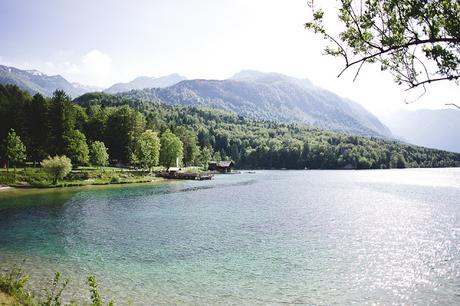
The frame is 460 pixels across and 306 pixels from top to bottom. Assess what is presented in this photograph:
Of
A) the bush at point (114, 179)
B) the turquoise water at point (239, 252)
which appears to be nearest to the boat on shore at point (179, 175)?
the bush at point (114, 179)

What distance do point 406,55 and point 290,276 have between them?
60.5 feet

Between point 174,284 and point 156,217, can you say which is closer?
point 174,284

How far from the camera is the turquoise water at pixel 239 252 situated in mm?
21891

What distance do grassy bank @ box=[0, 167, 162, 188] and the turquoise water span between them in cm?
2643

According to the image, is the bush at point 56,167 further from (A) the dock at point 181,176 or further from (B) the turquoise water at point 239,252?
(A) the dock at point 181,176

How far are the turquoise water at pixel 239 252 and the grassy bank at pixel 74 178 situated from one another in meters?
26.4

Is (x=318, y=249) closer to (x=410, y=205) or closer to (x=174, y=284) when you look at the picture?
(x=174, y=284)

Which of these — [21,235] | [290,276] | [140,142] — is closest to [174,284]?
[290,276]

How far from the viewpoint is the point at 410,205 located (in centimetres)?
6600

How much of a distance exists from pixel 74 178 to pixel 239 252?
77.8m

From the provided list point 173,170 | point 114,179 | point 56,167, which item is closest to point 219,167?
point 173,170

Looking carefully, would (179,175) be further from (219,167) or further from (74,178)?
(219,167)

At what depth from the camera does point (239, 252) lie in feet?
101

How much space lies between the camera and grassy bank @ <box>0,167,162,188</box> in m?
82.7
